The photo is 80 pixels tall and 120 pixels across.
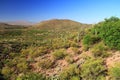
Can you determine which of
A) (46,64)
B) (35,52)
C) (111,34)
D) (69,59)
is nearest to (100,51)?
(111,34)

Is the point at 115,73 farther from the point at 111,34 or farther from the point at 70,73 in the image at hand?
the point at 111,34

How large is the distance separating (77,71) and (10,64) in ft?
18.3

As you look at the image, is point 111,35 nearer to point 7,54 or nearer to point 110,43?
point 110,43

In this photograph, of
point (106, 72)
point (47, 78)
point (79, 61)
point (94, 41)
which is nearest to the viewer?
point (106, 72)

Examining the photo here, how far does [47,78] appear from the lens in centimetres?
1394

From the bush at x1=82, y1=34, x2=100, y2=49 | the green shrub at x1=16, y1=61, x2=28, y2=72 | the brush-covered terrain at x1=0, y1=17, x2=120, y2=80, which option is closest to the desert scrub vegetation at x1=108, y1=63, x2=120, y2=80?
the brush-covered terrain at x1=0, y1=17, x2=120, y2=80

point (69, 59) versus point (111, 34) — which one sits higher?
point (111, 34)

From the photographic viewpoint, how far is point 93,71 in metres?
13.1

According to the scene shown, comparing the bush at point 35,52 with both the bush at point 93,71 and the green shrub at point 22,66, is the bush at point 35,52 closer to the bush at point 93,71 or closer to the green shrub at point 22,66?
the green shrub at point 22,66

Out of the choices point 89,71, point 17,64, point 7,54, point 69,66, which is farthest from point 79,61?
point 7,54

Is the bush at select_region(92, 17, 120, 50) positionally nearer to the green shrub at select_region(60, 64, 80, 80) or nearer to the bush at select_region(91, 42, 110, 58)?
the bush at select_region(91, 42, 110, 58)

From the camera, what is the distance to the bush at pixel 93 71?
13.0 metres

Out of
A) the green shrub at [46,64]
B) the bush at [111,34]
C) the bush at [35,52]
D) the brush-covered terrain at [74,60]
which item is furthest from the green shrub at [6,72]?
the bush at [111,34]

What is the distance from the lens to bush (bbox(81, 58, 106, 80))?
13.0m
